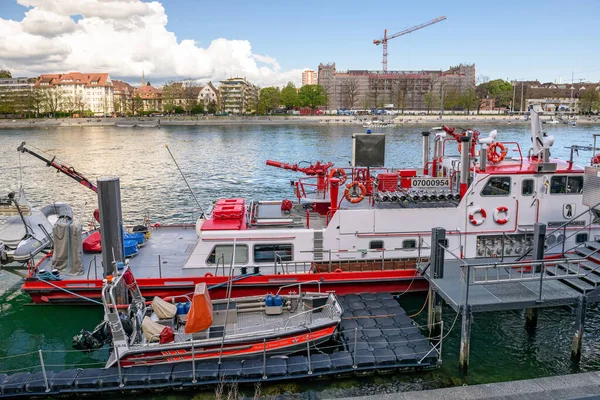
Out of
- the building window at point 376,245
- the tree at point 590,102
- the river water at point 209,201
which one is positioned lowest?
the river water at point 209,201

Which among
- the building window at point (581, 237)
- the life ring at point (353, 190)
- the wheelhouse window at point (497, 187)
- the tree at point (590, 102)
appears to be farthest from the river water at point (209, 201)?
the tree at point (590, 102)

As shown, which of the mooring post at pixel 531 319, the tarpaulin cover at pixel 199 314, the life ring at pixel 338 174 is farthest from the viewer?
the life ring at pixel 338 174

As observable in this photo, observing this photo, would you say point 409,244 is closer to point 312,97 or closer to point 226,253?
point 226,253

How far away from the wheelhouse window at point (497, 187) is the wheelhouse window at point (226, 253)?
851 centimetres

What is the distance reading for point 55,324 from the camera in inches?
677

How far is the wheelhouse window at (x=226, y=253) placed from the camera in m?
17.1

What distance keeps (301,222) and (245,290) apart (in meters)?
3.15

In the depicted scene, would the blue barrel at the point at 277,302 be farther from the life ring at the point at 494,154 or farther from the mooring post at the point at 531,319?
the life ring at the point at 494,154

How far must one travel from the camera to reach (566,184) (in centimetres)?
1753

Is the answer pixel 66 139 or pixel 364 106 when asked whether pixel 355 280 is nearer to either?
pixel 66 139

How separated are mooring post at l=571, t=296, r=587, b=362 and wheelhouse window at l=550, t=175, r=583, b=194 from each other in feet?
17.0

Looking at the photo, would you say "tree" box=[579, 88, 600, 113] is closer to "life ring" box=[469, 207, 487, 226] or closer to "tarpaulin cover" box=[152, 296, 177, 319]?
"life ring" box=[469, 207, 487, 226]

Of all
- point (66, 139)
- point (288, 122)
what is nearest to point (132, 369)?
point (66, 139)

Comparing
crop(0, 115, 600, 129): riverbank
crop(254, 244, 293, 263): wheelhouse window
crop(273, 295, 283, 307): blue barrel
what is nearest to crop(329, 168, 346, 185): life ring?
crop(254, 244, 293, 263): wheelhouse window
